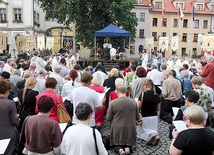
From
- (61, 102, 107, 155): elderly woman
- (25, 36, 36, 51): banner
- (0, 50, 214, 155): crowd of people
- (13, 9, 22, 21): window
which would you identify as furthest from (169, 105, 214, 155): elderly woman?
(13, 9, 22, 21): window

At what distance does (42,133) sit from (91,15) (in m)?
23.5

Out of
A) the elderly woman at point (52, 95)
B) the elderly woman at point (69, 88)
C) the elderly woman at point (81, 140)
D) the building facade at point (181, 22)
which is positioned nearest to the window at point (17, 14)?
the building facade at point (181, 22)

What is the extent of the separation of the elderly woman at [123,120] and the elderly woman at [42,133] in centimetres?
152

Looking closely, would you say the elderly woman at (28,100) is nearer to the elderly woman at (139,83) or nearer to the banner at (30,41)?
the elderly woman at (139,83)

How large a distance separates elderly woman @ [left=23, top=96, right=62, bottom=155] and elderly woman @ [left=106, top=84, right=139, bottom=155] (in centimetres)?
152

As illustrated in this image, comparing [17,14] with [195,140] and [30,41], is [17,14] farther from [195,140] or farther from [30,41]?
[195,140]

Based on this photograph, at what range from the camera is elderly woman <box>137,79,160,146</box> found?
5371 millimetres

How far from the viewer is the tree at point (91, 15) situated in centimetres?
2442

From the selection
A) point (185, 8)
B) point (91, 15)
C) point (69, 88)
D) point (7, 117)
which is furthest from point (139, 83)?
point (185, 8)

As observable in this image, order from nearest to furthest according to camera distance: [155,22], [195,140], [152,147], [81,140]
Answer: [195,140], [81,140], [152,147], [155,22]

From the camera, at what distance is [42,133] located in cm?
321

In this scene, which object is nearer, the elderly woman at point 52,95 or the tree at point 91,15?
the elderly woman at point 52,95

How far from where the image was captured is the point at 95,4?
2467cm

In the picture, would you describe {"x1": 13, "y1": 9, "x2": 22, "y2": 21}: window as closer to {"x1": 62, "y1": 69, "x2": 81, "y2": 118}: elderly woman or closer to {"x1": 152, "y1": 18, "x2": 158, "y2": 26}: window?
{"x1": 152, "y1": 18, "x2": 158, "y2": 26}: window
